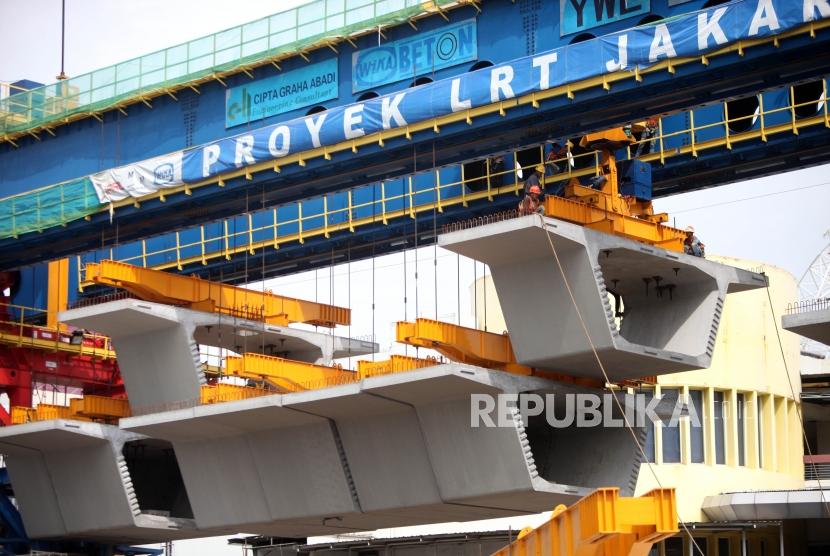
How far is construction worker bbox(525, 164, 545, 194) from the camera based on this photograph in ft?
162

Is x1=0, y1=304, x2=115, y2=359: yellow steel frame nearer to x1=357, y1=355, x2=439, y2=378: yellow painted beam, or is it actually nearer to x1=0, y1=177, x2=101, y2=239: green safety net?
x1=0, y1=177, x2=101, y2=239: green safety net

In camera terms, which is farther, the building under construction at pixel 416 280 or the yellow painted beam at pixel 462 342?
the yellow painted beam at pixel 462 342

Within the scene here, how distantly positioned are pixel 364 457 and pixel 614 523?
22.1 meters

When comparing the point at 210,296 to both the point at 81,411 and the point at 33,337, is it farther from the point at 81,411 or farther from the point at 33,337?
the point at 33,337

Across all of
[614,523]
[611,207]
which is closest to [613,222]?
[611,207]

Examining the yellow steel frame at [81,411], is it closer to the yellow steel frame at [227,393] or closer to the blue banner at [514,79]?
the yellow steel frame at [227,393]

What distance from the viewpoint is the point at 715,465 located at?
68.9 m

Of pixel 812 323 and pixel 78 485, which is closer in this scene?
pixel 812 323

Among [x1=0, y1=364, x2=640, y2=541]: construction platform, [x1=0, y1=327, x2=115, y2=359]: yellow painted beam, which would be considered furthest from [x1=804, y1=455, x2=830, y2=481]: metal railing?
[x1=0, y1=327, x2=115, y2=359]: yellow painted beam

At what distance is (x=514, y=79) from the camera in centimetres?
4938

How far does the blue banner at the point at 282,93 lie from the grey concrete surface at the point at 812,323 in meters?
20.1

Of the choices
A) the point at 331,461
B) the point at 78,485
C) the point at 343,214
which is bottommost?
the point at 78,485

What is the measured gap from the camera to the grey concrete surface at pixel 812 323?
140 feet

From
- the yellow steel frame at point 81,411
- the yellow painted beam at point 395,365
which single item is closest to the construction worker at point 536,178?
the yellow painted beam at point 395,365
